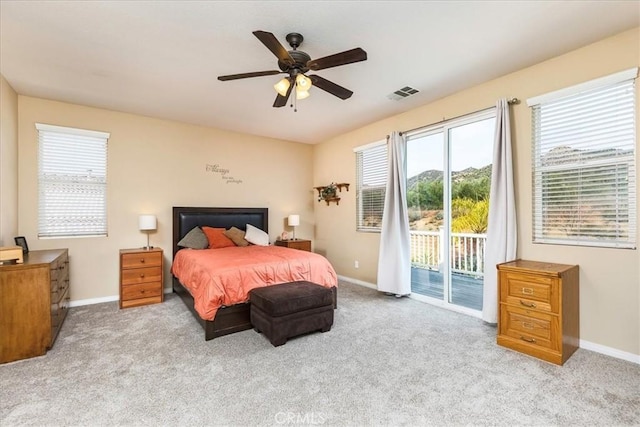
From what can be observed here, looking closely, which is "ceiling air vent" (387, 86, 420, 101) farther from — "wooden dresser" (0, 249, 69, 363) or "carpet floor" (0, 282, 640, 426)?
"wooden dresser" (0, 249, 69, 363)

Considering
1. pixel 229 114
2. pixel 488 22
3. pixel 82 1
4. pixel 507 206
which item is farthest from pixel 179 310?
pixel 488 22

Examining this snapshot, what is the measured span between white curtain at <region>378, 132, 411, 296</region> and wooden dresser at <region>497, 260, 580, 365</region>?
1608mm

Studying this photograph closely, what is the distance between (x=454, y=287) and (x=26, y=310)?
482 centimetres

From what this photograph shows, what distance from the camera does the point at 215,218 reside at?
5266 millimetres

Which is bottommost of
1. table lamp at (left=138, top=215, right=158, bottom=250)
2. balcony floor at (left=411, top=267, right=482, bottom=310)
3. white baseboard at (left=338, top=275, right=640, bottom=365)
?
white baseboard at (left=338, top=275, right=640, bottom=365)

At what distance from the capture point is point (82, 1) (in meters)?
2.21

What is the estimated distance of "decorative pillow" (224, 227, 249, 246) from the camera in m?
5.07

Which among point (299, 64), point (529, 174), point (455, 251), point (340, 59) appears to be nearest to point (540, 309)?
point (529, 174)

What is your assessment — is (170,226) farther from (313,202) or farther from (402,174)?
(402,174)

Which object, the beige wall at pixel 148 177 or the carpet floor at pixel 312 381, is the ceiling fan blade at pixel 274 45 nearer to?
the carpet floor at pixel 312 381

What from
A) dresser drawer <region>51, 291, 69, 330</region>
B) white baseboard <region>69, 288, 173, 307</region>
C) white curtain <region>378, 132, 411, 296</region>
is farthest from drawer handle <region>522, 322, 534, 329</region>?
white baseboard <region>69, 288, 173, 307</region>

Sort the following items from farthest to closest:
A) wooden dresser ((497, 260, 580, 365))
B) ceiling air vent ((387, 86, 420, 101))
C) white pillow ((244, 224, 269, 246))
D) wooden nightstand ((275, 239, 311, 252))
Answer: wooden nightstand ((275, 239, 311, 252)) → white pillow ((244, 224, 269, 246)) → ceiling air vent ((387, 86, 420, 101)) → wooden dresser ((497, 260, 580, 365))

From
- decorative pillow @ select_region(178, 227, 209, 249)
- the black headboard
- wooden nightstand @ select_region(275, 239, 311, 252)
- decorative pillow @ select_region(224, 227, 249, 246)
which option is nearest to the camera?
decorative pillow @ select_region(178, 227, 209, 249)

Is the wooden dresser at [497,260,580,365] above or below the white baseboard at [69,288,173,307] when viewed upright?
above
